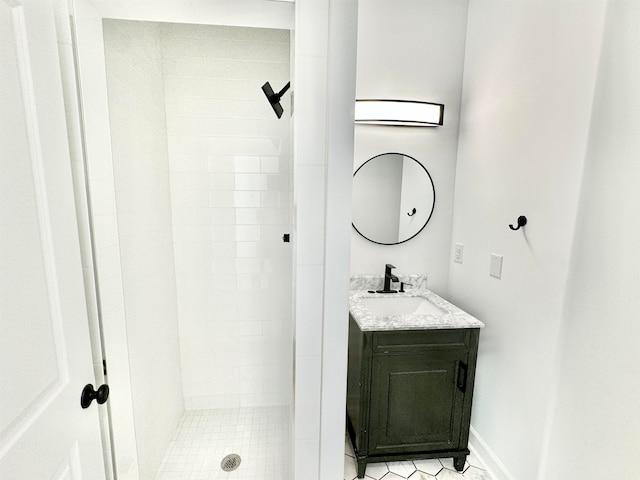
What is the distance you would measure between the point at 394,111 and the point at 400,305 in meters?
1.18

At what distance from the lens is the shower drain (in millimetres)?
1639

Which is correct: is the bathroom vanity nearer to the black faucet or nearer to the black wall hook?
the black faucet

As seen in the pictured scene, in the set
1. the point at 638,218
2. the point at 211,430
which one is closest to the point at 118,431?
the point at 211,430

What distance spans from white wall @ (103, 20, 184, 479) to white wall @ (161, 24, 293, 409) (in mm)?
108

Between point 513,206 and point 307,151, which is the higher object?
point 307,151

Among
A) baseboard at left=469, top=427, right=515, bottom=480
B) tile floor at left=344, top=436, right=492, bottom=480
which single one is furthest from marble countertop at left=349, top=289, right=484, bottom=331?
tile floor at left=344, top=436, right=492, bottom=480

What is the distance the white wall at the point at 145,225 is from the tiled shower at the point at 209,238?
0.04ft

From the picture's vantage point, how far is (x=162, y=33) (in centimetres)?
171

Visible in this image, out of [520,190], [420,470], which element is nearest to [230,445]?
[420,470]

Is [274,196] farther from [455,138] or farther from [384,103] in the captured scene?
[455,138]

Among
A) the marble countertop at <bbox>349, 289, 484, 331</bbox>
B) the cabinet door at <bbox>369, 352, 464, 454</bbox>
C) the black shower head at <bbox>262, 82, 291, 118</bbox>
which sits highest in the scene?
the black shower head at <bbox>262, 82, 291, 118</bbox>

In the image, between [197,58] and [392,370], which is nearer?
[392,370]

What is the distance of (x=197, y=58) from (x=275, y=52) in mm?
462

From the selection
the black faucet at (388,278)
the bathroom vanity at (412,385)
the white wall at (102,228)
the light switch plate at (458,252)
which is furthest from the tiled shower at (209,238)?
the light switch plate at (458,252)
